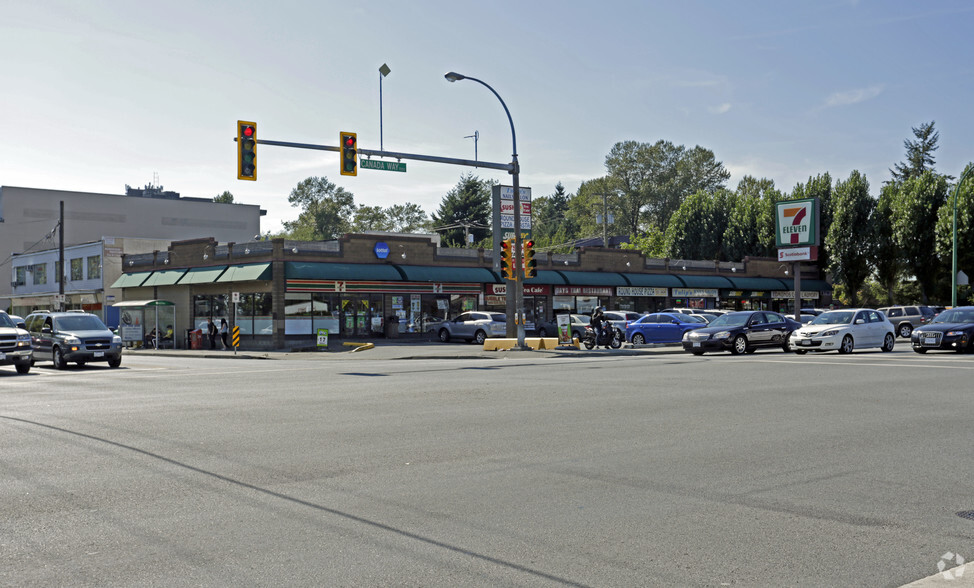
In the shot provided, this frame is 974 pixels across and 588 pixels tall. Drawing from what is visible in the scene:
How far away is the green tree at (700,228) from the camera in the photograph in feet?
240

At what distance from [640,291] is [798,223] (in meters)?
11.2

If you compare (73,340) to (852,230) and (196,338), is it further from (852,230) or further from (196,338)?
(852,230)

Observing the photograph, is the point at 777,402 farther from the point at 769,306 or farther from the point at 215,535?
the point at 769,306

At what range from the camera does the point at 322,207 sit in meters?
102

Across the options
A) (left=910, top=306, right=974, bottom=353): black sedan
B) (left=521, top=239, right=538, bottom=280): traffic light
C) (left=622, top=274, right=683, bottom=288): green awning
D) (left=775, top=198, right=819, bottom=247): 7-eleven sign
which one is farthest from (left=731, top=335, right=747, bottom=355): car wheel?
(left=622, top=274, right=683, bottom=288): green awning

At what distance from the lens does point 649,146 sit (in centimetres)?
9588

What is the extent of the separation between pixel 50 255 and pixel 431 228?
131ft

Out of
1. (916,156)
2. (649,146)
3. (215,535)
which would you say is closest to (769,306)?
(649,146)

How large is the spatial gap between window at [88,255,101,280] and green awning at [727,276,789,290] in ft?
145

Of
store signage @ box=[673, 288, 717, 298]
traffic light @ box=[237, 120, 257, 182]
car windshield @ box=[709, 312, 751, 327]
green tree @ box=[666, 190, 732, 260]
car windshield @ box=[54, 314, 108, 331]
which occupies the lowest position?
car windshield @ box=[709, 312, 751, 327]

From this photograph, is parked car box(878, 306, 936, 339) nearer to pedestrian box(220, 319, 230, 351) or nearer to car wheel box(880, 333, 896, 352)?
car wheel box(880, 333, 896, 352)

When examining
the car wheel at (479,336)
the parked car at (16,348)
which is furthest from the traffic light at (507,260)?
the parked car at (16,348)

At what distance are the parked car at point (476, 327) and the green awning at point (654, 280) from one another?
16768mm

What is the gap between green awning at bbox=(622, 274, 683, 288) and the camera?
56.1 metres
